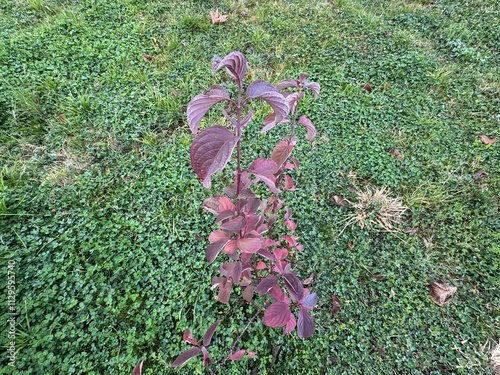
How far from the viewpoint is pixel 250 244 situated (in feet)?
4.36

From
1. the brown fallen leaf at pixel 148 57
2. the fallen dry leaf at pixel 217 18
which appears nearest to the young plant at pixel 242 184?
the brown fallen leaf at pixel 148 57

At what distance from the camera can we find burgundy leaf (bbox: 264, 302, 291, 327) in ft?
4.72

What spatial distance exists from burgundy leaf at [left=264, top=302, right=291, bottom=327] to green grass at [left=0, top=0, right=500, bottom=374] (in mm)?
426

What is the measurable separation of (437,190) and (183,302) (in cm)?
219

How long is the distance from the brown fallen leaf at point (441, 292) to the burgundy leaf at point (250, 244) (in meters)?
1.45

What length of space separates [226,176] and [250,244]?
1248 millimetres

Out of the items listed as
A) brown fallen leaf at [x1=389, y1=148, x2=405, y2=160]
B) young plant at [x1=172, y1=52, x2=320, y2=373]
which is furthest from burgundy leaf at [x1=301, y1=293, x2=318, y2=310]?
brown fallen leaf at [x1=389, y1=148, x2=405, y2=160]

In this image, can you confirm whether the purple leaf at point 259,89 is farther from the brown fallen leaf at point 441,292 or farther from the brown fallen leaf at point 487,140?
the brown fallen leaf at point 487,140

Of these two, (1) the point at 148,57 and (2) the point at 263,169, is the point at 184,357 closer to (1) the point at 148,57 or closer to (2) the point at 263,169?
(2) the point at 263,169

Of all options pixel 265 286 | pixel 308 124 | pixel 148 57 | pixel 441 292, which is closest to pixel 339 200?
pixel 441 292

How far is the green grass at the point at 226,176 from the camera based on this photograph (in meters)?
1.78

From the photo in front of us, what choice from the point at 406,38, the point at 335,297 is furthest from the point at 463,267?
the point at 406,38

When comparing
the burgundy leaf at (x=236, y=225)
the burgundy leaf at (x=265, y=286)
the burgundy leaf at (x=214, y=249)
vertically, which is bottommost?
the burgundy leaf at (x=265, y=286)

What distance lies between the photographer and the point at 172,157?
2.57 m
